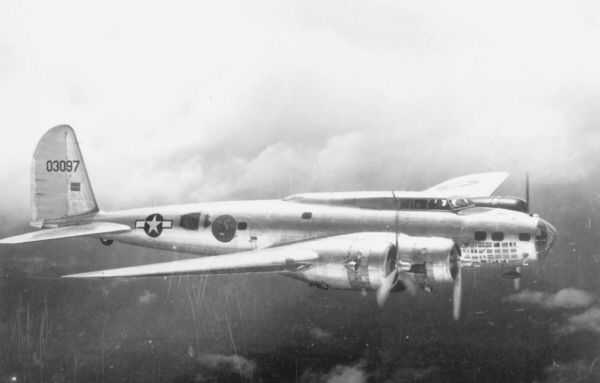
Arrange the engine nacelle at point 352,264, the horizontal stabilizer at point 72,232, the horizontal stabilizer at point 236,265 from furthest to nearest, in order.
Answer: the horizontal stabilizer at point 72,232, the engine nacelle at point 352,264, the horizontal stabilizer at point 236,265

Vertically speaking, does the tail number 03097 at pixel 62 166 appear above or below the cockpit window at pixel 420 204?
above

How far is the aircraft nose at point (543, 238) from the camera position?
11195mm

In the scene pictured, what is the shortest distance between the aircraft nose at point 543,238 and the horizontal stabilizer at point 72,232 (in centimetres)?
981

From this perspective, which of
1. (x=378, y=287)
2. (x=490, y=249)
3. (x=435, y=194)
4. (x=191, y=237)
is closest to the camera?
(x=378, y=287)

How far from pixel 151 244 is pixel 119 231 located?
0.89 metres

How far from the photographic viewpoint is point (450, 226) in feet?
38.0

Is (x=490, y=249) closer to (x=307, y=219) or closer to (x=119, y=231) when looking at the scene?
(x=307, y=219)

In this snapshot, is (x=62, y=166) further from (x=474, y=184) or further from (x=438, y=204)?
(x=474, y=184)

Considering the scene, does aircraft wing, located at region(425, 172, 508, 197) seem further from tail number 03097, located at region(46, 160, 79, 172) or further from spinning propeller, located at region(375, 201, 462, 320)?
tail number 03097, located at region(46, 160, 79, 172)

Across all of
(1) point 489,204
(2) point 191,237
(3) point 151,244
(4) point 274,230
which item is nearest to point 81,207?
(3) point 151,244

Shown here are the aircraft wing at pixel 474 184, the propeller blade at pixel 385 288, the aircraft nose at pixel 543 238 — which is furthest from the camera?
the aircraft wing at pixel 474 184

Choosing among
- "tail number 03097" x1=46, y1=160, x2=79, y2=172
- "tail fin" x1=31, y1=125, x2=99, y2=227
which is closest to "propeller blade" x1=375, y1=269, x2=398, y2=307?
"tail fin" x1=31, y1=125, x2=99, y2=227

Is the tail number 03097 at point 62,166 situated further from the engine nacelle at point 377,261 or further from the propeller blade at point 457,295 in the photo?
the propeller blade at point 457,295

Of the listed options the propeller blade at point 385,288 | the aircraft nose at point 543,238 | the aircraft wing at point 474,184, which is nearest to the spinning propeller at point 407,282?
the propeller blade at point 385,288
